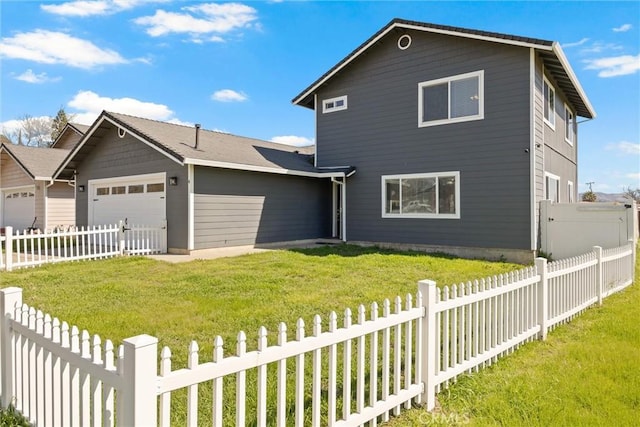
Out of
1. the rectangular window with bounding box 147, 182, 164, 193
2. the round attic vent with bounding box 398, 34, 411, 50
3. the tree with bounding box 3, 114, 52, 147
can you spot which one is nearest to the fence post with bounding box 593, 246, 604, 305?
the round attic vent with bounding box 398, 34, 411, 50

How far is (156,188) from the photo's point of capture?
1200 cm

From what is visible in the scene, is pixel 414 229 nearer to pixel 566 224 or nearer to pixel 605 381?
pixel 566 224

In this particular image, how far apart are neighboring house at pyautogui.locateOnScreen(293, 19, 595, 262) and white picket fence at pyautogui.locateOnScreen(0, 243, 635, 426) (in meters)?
6.81

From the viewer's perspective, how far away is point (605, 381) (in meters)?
3.44

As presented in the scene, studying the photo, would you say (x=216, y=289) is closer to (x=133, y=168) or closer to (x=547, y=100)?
(x=133, y=168)

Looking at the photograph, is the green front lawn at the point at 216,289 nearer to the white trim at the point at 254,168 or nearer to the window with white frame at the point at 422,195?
the window with white frame at the point at 422,195

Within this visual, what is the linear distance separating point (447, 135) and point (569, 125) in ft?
23.4

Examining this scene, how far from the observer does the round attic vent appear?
12.4m

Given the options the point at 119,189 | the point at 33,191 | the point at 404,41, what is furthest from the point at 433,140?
the point at 33,191

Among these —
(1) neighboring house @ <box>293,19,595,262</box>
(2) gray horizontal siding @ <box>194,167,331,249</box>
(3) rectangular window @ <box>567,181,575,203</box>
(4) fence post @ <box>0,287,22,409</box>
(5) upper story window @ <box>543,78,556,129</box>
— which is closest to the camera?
(4) fence post @ <box>0,287,22,409</box>

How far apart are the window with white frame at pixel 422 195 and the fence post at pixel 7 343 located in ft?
34.7

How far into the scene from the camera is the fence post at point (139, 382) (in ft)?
5.58

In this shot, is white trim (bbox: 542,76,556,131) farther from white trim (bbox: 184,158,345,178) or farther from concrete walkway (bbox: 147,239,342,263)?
concrete walkway (bbox: 147,239,342,263)

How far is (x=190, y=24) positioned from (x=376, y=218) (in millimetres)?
8864
